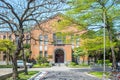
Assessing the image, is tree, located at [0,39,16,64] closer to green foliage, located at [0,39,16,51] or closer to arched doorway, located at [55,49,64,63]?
green foliage, located at [0,39,16,51]

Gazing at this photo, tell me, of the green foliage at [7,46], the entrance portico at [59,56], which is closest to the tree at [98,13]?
the green foliage at [7,46]

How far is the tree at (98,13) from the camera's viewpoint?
36469 millimetres

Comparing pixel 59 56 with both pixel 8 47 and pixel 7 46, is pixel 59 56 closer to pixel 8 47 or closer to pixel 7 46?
pixel 8 47

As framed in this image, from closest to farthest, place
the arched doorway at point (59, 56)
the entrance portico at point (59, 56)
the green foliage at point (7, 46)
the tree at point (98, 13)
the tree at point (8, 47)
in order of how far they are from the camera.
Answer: the tree at point (8, 47) → the green foliage at point (7, 46) → the tree at point (98, 13) → the entrance portico at point (59, 56) → the arched doorway at point (59, 56)

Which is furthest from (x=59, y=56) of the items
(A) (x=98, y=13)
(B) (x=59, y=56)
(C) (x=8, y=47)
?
(C) (x=8, y=47)

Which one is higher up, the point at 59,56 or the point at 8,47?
the point at 8,47

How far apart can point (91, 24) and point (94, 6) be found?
2493 millimetres

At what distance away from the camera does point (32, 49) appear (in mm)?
76500

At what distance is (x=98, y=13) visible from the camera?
36938mm

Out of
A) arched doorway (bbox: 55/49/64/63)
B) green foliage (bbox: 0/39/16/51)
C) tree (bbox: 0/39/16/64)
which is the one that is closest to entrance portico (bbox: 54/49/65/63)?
arched doorway (bbox: 55/49/64/63)

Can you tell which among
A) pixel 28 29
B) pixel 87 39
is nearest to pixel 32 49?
pixel 87 39

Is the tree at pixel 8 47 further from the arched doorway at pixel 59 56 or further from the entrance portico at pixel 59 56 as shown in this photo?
the arched doorway at pixel 59 56

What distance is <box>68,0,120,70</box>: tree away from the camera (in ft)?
120

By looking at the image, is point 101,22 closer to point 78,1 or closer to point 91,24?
point 91,24
